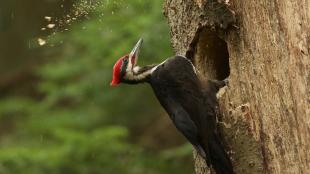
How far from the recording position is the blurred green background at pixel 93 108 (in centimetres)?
768

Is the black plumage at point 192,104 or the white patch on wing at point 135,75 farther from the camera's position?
the white patch on wing at point 135,75

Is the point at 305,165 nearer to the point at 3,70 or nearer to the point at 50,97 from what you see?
the point at 50,97

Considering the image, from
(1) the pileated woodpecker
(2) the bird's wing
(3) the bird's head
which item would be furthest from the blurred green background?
(2) the bird's wing

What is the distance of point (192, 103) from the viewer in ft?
16.4

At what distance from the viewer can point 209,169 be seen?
5090mm

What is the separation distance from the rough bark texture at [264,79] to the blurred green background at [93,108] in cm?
194

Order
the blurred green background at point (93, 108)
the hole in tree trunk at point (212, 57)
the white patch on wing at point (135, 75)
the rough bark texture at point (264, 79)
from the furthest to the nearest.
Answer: the blurred green background at point (93, 108) → the white patch on wing at point (135, 75) → the hole in tree trunk at point (212, 57) → the rough bark texture at point (264, 79)

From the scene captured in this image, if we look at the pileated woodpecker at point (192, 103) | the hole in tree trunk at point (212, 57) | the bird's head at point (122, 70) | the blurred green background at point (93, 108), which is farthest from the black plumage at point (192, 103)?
the blurred green background at point (93, 108)

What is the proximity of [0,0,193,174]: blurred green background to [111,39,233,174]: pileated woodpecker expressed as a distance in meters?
1.52

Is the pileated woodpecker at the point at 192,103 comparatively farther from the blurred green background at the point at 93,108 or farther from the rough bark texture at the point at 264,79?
the blurred green background at the point at 93,108

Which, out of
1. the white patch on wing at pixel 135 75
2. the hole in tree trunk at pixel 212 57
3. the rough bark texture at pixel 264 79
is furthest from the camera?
the white patch on wing at pixel 135 75

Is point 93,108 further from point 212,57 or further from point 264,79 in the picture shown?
point 264,79

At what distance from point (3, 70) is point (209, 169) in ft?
25.1

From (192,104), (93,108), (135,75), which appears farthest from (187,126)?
(93,108)
